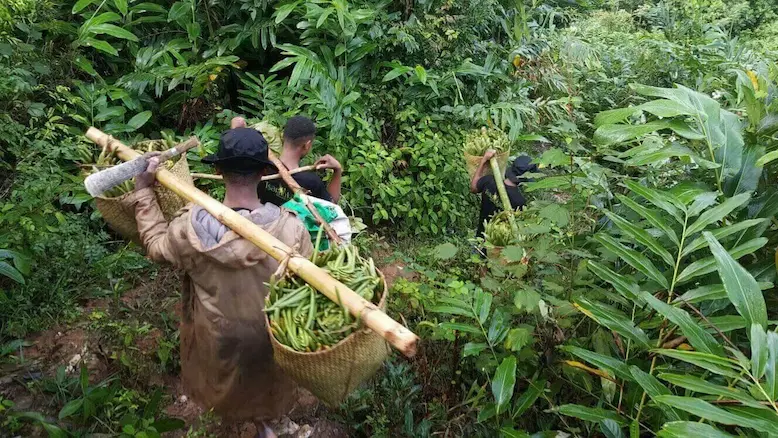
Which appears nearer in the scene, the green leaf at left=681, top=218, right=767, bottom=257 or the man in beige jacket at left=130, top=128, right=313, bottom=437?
the green leaf at left=681, top=218, right=767, bottom=257

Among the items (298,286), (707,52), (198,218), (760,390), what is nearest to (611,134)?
(760,390)

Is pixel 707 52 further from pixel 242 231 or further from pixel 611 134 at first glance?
pixel 242 231

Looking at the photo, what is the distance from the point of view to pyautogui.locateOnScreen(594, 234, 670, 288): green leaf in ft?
5.94

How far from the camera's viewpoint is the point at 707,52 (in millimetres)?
7574

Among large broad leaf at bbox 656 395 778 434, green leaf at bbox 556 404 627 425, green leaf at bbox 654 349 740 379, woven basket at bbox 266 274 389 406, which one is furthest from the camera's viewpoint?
green leaf at bbox 556 404 627 425

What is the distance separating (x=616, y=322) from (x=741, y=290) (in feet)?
1.40

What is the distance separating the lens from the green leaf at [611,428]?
5.83 ft

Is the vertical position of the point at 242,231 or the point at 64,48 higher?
the point at 242,231

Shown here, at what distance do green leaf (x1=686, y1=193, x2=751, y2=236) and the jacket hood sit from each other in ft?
5.02

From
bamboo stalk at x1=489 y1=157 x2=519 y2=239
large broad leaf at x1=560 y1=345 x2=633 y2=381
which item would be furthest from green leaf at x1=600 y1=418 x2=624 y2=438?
bamboo stalk at x1=489 y1=157 x2=519 y2=239

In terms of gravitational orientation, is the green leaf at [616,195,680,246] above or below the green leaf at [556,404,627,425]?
above

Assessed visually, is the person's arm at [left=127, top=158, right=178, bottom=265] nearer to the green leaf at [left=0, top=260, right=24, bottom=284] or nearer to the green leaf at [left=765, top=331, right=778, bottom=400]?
the green leaf at [left=0, top=260, right=24, bottom=284]

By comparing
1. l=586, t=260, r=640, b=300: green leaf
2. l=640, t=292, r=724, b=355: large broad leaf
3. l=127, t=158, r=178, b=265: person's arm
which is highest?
l=640, t=292, r=724, b=355: large broad leaf

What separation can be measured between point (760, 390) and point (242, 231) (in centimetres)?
164
